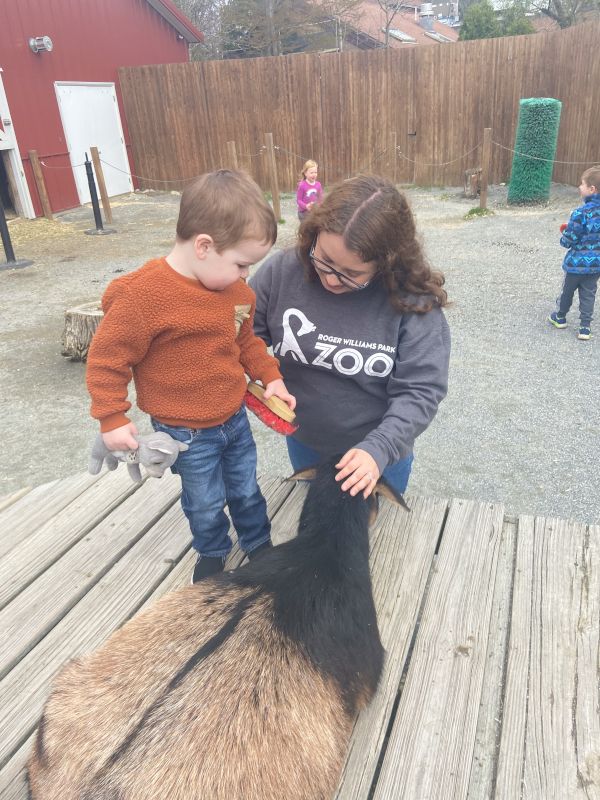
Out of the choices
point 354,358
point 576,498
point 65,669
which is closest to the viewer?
point 65,669

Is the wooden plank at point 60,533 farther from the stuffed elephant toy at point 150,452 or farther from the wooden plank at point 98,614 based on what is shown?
the stuffed elephant toy at point 150,452

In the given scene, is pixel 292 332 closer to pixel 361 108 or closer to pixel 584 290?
pixel 584 290

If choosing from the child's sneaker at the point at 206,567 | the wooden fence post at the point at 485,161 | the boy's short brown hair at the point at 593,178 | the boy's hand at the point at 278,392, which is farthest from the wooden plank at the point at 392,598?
the wooden fence post at the point at 485,161

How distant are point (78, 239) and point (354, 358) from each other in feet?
37.9

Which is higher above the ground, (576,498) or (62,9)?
(62,9)

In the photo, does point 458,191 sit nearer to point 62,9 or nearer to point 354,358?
point 62,9

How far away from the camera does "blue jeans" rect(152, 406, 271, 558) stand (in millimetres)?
2348

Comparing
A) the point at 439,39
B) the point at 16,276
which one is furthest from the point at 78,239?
the point at 439,39

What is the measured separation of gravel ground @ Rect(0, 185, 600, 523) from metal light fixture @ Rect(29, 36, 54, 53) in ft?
22.3

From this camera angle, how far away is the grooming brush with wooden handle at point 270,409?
2.45m

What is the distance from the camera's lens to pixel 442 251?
31.8 feet

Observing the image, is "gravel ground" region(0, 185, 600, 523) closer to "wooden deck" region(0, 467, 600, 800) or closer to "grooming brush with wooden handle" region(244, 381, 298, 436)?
"grooming brush with wooden handle" region(244, 381, 298, 436)

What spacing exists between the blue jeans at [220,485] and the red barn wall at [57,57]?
14509 mm

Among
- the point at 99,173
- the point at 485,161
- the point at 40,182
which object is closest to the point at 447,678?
the point at 485,161
